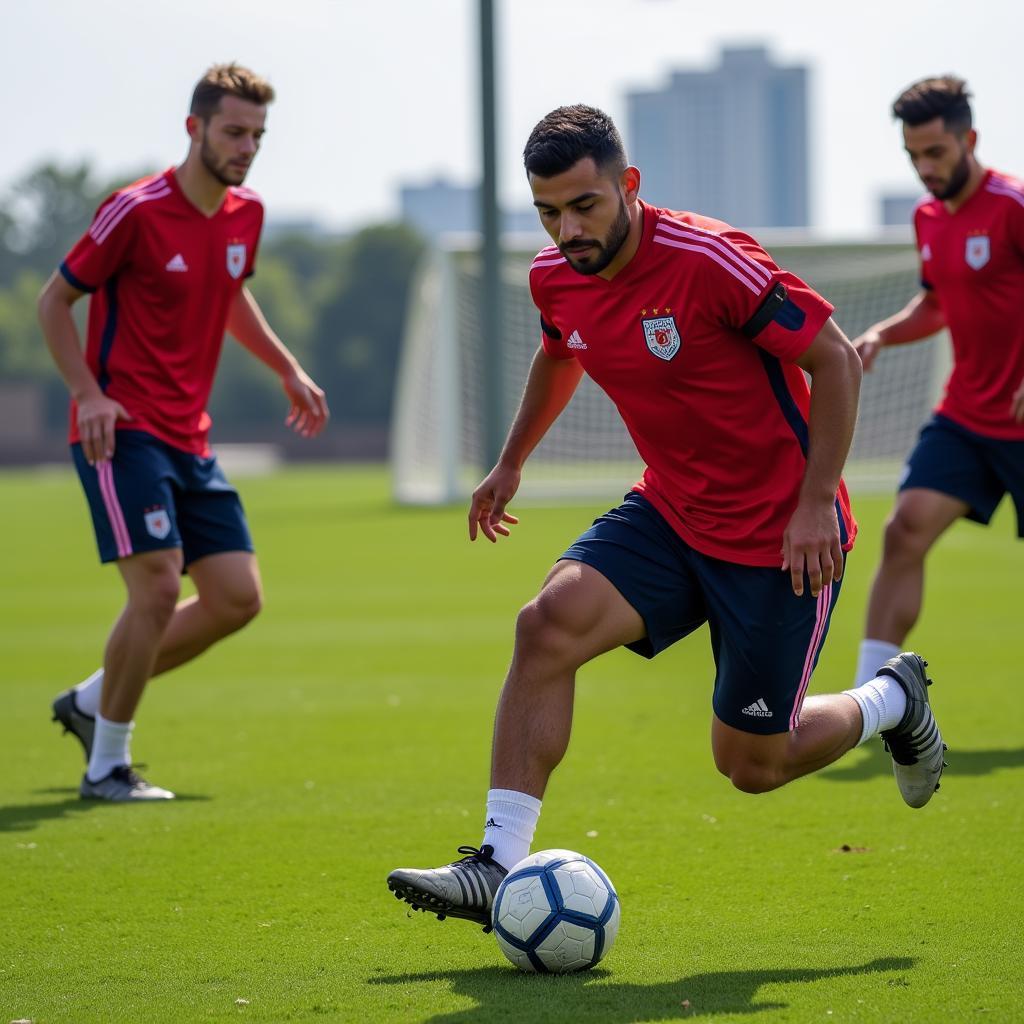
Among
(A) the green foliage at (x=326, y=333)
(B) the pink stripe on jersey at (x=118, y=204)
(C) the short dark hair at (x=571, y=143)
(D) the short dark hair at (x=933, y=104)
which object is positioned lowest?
(A) the green foliage at (x=326, y=333)

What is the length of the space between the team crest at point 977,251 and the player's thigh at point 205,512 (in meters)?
3.32

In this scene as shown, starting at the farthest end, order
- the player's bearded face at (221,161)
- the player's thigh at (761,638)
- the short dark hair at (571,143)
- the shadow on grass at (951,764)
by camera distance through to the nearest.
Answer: the shadow on grass at (951,764), the player's bearded face at (221,161), the player's thigh at (761,638), the short dark hair at (571,143)

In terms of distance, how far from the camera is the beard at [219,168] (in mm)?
6695

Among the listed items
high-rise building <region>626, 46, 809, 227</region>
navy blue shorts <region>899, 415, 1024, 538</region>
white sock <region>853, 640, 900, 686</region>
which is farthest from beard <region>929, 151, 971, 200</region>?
high-rise building <region>626, 46, 809, 227</region>

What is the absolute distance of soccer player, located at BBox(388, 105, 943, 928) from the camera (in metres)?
4.40

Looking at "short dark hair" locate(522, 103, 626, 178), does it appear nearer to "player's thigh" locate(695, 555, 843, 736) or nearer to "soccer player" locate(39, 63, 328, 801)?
"player's thigh" locate(695, 555, 843, 736)

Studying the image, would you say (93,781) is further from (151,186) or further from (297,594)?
(297,594)

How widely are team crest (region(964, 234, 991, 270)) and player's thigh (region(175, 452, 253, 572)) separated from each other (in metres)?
3.32

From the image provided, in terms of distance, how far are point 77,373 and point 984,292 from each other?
12.7ft

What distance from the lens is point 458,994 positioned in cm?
402

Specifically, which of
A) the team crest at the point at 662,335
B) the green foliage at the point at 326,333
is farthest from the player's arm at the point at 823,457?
the green foliage at the point at 326,333

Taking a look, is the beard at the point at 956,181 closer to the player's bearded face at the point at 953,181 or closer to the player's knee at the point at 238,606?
the player's bearded face at the point at 953,181

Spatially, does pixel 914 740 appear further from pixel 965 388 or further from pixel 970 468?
pixel 965 388

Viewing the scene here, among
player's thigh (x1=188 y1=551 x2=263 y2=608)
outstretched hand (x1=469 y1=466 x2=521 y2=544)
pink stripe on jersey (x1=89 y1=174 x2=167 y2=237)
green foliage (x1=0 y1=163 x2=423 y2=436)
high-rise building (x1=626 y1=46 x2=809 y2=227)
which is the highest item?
high-rise building (x1=626 y1=46 x2=809 y2=227)
